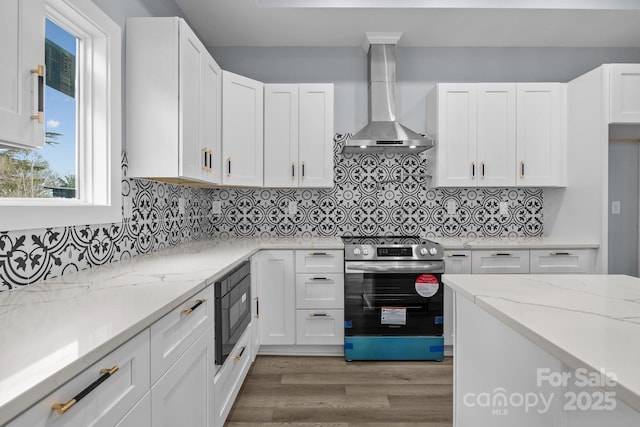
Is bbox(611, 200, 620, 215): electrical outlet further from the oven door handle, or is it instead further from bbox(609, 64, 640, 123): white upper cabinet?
the oven door handle

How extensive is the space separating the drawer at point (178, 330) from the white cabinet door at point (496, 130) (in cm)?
252

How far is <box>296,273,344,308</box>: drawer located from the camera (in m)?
2.83

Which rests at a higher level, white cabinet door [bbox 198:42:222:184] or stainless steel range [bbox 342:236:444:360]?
white cabinet door [bbox 198:42:222:184]

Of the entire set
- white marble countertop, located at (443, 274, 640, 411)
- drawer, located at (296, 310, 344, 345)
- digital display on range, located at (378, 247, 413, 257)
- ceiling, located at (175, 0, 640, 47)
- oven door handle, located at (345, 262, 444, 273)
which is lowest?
drawer, located at (296, 310, 344, 345)

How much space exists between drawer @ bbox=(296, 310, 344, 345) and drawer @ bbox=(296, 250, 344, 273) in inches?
12.5

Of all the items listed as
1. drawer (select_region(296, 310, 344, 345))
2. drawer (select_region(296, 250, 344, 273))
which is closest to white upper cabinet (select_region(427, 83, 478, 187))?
drawer (select_region(296, 250, 344, 273))

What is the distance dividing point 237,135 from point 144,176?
0.99m

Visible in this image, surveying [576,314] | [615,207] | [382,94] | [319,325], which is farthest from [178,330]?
[615,207]

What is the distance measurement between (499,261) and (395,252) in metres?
0.82

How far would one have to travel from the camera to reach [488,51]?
343cm

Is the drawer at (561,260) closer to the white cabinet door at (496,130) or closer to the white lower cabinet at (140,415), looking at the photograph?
the white cabinet door at (496,130)

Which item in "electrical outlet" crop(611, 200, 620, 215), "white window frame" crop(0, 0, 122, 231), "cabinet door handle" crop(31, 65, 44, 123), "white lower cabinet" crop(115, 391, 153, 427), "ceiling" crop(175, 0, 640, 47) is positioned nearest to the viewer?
"white lower cabinet" crop(115, 391, 153, 427)

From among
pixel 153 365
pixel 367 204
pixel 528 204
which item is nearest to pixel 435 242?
pixel 367 204

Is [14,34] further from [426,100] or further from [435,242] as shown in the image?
[426,100]
